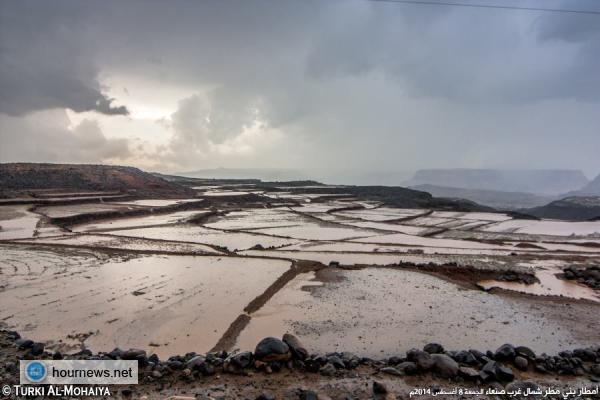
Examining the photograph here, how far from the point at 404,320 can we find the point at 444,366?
96.9 inches

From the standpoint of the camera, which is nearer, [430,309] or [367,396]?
[367,396]

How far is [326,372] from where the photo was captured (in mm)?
5371

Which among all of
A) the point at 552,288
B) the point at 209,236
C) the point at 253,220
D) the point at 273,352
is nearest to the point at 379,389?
the point at 273,352

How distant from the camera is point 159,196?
135 feet

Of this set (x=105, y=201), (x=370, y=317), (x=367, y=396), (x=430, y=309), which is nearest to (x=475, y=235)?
(x=430, y=309)

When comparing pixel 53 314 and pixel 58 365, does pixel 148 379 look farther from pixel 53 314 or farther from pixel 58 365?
pixel 53 314

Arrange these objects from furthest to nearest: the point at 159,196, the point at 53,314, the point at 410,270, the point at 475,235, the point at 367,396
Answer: the point at 159,196, the point at 475,235, the point at 410,270, the point at 53,314, the point at 367,396

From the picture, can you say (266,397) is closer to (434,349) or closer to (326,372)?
(326,372)

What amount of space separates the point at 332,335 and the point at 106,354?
12.8 ft

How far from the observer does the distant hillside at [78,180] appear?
37.9 metres

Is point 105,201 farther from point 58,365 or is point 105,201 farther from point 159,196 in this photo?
point 58,365

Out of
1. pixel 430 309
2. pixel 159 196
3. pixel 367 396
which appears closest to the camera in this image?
pixel 367 396

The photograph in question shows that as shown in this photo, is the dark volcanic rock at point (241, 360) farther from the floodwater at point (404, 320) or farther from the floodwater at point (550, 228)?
the floodwater at point (550, 228)

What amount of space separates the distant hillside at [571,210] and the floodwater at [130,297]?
40.0 m
